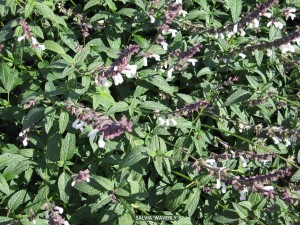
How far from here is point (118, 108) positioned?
380 cm

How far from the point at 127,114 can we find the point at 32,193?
1256 millimetres

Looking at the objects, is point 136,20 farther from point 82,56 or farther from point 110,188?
point 110,188

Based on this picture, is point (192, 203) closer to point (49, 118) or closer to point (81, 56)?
point (49, 118)

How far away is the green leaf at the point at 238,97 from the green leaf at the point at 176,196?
0.99 meters

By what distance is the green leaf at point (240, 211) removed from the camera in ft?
13.3

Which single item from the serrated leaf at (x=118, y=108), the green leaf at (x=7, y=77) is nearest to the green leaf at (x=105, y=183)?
the serrated leaf at (x=118, y=108)

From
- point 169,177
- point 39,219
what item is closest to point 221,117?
point 169,177

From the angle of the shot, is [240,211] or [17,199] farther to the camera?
[240,211]

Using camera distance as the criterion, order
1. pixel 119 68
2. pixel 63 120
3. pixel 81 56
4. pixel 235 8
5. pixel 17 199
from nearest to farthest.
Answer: pixel 119 68 → pixel 63 120 → pixel 17 199 → pixel 81 56 → pixel 235 8

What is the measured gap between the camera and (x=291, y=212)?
4492mm

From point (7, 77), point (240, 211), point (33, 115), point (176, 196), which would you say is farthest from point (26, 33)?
point (240, 211)

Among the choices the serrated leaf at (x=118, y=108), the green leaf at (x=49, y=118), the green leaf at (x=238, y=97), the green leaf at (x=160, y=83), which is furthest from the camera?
the green leaf at (x=238, y=97)

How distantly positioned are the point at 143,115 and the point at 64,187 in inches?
42.2

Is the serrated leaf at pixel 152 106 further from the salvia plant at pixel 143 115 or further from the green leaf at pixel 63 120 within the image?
the green leaf at pixel 63 120
